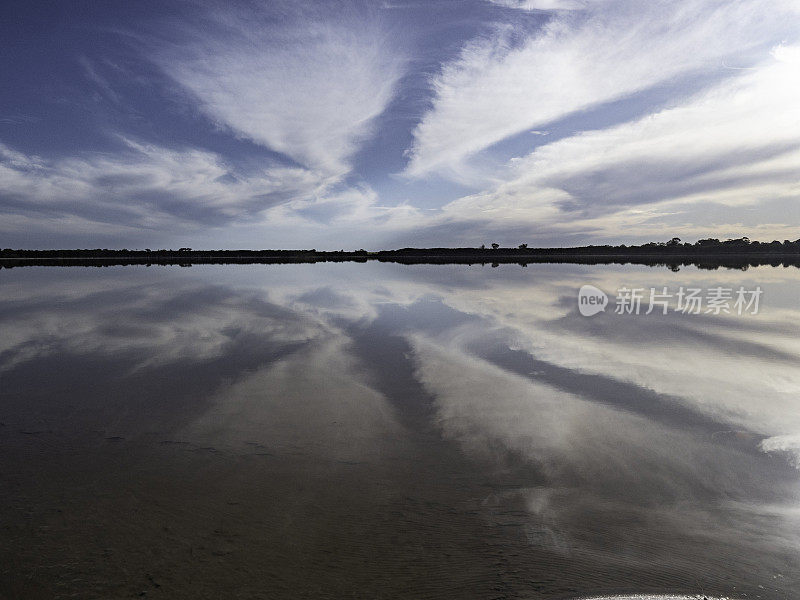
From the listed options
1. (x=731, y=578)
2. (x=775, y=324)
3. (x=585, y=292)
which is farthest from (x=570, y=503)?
(x=585, y=292)

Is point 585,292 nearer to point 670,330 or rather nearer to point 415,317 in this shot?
point 670,330

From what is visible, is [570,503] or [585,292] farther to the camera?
[585,292]

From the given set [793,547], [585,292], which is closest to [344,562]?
[793,547]

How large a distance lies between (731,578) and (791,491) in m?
2.55

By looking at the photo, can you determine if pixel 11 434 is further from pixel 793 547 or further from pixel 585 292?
pixel 585 292

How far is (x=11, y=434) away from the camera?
24.0 ft

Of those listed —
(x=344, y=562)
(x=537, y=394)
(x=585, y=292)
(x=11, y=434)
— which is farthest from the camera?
(x=585, y=292)

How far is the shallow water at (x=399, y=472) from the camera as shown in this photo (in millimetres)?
4289

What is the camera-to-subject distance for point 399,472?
6.15 metres

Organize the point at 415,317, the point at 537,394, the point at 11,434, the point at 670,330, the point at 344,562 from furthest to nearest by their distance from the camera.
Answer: the point at 415,317 < the point at 670,330 < the point at 537,394 < the point at 11,434 < the point at 344,562

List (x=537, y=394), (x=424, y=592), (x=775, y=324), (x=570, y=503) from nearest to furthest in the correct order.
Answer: (x=424, y=592) → (x=570, y=503) → (x=537, y=394) → (x=775, y=324)

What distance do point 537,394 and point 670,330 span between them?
11.3 meters

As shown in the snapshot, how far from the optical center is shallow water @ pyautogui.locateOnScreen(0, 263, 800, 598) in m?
4.29

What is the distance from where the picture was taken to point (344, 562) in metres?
4.43
